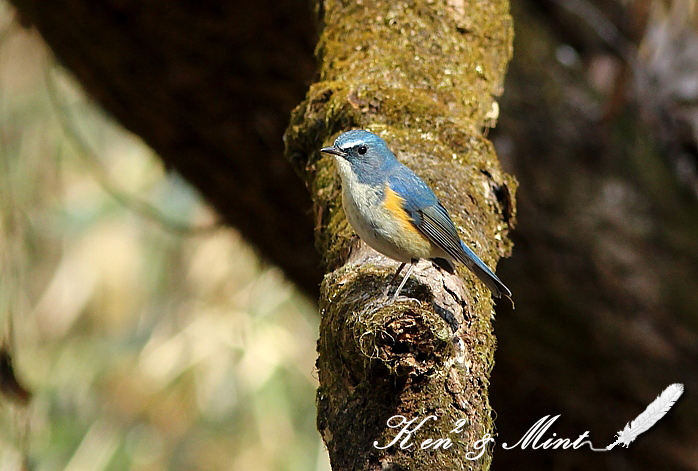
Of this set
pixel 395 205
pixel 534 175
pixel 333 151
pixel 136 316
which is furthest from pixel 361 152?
pixel 136 316

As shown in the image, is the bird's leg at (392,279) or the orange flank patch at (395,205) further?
the orange flank patch at (395,205)

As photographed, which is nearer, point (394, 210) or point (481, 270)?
point (481, 270)

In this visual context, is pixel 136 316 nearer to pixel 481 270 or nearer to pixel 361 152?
pixel 361 152

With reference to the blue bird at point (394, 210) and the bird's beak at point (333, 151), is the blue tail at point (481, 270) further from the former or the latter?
the bird's beak at point (333, 151)

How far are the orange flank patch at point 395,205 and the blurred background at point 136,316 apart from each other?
2612mm

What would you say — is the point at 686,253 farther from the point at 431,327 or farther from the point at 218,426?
the point at 218,426

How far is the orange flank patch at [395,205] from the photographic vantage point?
294 cm

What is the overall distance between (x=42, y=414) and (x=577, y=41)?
4.25 meters

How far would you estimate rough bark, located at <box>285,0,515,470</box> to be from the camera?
194 centimetres

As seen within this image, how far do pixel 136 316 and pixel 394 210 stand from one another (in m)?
4.98

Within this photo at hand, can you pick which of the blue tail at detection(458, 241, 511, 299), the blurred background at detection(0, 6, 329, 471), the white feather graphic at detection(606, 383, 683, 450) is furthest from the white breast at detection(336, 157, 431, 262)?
the blurred background at detection(0, 6, 329, 471)

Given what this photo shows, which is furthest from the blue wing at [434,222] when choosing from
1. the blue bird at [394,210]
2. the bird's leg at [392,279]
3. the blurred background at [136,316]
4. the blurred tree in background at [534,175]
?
the blurred background at [136,316]

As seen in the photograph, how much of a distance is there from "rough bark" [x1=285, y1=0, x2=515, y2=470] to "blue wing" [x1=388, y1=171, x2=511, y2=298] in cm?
6

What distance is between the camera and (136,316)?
24.4ft
